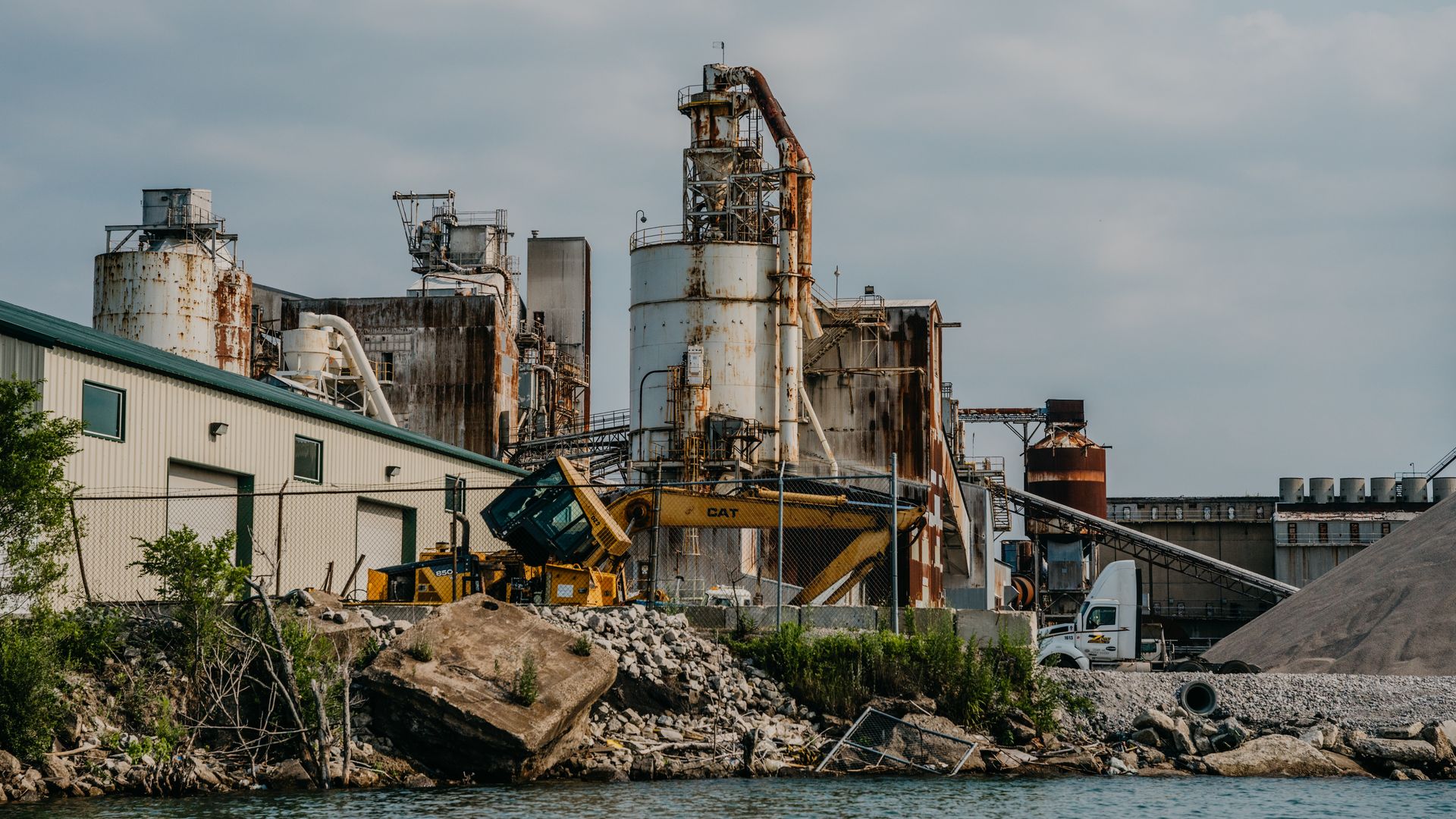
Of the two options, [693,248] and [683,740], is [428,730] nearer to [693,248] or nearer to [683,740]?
[683,740]

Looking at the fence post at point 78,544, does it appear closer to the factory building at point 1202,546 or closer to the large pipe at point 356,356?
the large pipe at point 356,356

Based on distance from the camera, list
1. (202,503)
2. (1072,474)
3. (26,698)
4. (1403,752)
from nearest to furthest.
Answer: (26,698), (1403,752), (202,503), (1072,474)

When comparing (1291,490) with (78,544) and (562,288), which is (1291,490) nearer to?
(562,288)

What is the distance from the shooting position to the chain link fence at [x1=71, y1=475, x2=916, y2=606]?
26.7 m

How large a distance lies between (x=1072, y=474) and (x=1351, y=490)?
18582 mm

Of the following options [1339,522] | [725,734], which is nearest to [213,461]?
[725,734]

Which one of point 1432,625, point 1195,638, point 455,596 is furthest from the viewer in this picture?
point 1195,638

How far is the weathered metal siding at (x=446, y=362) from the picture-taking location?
183 ft

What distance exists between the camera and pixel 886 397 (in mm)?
52438

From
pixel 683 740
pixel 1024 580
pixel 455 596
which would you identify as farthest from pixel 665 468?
pixel 1024 580

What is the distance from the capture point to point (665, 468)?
46.2m

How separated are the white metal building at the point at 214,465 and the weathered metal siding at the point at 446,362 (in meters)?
18.3

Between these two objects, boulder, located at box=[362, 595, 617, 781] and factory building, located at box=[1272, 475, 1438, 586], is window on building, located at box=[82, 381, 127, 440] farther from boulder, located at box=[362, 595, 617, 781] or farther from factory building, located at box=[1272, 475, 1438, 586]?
factory building, located at box=[1272, 475, 1438, 586]

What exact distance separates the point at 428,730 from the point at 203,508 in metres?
8.41
